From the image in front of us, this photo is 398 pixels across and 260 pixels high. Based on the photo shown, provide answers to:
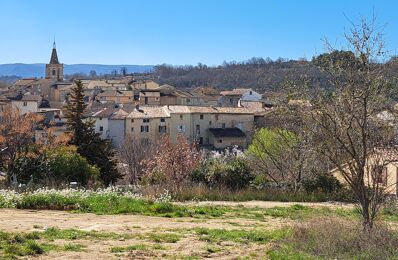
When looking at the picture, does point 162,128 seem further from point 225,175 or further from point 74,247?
point 74,247

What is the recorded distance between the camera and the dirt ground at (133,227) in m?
9.23

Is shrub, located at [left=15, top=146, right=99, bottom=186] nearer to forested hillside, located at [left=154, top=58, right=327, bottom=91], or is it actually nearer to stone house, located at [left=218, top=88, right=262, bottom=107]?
stone house, located at [left=218, top=88, right=262, bottom=107]

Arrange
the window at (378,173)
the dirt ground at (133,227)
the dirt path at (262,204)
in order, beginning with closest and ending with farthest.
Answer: the dirt ground at (133,227), the window at (378,173), the dirt path at (262,204)

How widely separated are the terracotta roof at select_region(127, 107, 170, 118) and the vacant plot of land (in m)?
58.0

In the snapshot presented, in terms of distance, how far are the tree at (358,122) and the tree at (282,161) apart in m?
10.1

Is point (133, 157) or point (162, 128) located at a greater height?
point (162, 128)

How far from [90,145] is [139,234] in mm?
22401

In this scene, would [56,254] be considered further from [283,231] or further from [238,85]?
[238,85]

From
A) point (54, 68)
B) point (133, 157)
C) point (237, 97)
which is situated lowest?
point (133, 157)

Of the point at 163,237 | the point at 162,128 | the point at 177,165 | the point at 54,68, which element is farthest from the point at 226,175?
the point at 54,68

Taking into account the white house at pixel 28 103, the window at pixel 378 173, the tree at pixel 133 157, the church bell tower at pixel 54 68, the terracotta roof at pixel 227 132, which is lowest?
the tree at pixel 133 157

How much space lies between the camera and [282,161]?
85.8ft

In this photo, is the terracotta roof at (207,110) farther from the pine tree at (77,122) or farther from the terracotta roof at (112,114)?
the pine tree at (77,122)

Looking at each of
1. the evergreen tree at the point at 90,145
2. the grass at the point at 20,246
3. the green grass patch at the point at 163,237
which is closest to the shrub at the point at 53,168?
the evergreen tree at the point at 90,145
